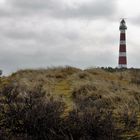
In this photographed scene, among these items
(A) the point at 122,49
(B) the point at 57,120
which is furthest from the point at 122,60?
(B) the point at 57,120

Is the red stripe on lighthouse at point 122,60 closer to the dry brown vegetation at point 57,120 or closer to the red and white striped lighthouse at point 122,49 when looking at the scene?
the red and white striped lighthouse at point 122,49

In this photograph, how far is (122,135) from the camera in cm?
1177

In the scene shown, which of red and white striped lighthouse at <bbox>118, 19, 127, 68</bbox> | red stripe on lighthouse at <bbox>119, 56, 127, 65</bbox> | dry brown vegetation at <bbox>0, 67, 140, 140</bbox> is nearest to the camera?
dry brown vegetation at <bbox>0, 67, 140, 140</bbox>

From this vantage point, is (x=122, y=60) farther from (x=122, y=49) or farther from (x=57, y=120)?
(x=57, y=120)

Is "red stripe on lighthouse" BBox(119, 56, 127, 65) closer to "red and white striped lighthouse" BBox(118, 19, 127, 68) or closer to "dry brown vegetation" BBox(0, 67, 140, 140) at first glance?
"red and white striped lighthouse" BBox(118, 19, 127, 68)

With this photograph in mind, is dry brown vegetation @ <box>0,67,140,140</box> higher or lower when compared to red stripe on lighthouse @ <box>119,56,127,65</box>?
lower

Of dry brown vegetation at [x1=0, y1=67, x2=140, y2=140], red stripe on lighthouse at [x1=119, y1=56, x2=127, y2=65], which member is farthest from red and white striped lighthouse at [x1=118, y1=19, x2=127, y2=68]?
dry brown vegetation at [x1=0, y1=67, x2=140, y2=140]

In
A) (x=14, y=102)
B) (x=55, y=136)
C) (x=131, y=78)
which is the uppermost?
(x=131, y=78)

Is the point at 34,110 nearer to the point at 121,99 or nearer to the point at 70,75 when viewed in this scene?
the point at 121,99

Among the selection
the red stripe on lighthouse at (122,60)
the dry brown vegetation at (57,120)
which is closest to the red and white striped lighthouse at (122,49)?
the red stripe on lighthouse at (122,60)

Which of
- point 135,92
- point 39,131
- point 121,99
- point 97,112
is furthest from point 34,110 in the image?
point 135,92

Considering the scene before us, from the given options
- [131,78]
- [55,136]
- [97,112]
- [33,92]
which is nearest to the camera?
[55,136]

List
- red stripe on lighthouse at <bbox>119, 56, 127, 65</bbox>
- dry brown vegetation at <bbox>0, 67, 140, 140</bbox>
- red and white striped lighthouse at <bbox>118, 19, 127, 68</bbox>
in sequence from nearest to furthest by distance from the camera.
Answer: dry brown vegetation at <bbox>0, 67, 140, 140</bbox> → red stripe on lighthouse at <bbox>119, 56, 127, 65</bbox> → red and white striped lighthouse at <bbox>118, 19, 127, 68</bbox>

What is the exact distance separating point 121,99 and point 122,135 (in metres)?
4.19
